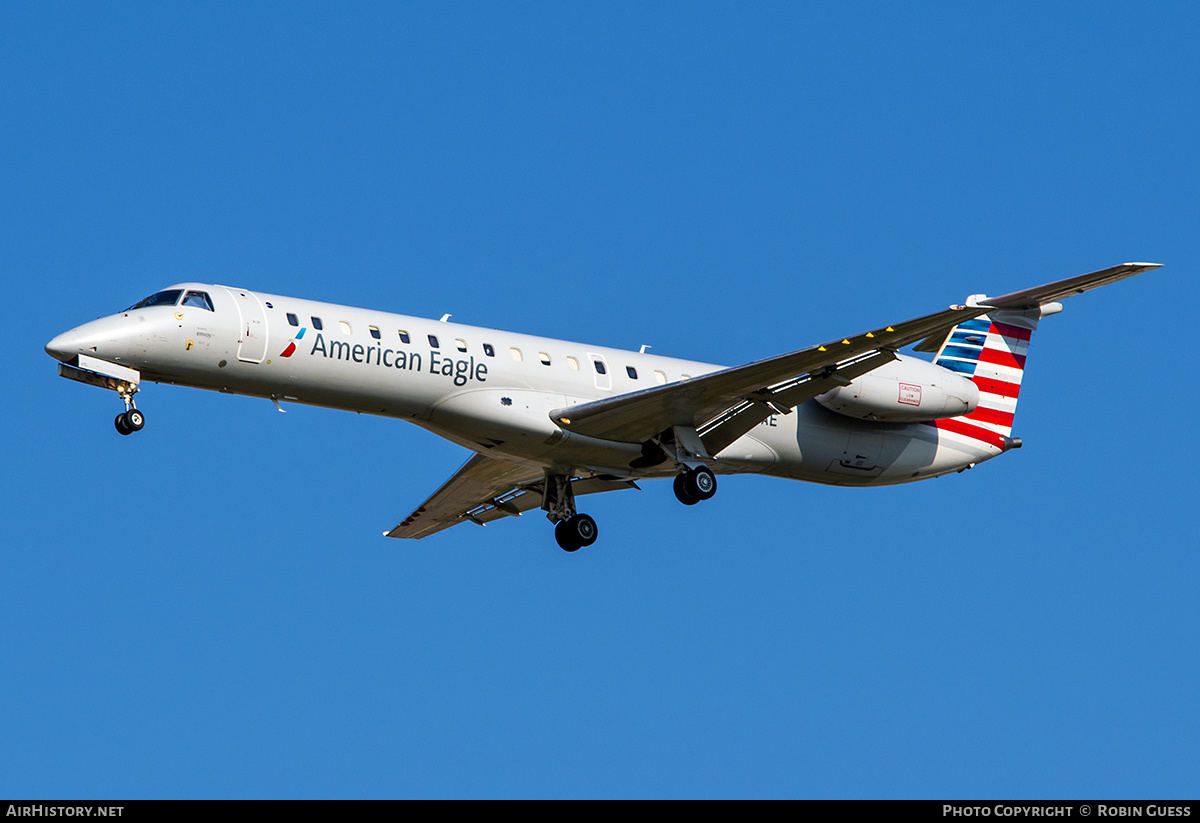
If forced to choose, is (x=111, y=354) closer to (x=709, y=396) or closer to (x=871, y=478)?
(x=709, y=396)

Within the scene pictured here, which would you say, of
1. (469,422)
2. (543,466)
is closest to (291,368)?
(469,422)

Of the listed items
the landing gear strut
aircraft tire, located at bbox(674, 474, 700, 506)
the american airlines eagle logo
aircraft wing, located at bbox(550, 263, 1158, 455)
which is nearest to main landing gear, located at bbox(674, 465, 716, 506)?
aircraft tire, located at bbox(674, 474, 700, 506)

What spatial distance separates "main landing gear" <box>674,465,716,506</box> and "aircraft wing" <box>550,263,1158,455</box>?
32.0 inches

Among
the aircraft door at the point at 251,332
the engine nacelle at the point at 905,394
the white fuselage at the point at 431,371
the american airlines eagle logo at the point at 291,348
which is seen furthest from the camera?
the engine nacelle at the point at 905,394

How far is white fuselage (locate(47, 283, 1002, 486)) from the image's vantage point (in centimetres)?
1914

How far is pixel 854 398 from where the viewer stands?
22703mm

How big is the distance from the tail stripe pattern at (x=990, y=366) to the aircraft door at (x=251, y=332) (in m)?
11.8

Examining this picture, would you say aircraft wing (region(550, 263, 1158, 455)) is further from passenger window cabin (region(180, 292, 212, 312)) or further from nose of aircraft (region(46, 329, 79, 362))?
nose of aircraft (region(46, 329, 79, 362))

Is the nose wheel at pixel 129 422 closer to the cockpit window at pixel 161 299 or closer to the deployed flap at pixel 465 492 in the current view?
the cockpit window at pixel 161 299

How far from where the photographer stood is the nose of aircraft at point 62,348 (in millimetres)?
18438

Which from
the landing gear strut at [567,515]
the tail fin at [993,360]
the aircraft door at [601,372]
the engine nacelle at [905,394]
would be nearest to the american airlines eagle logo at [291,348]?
the aircraft door at [601,372]
